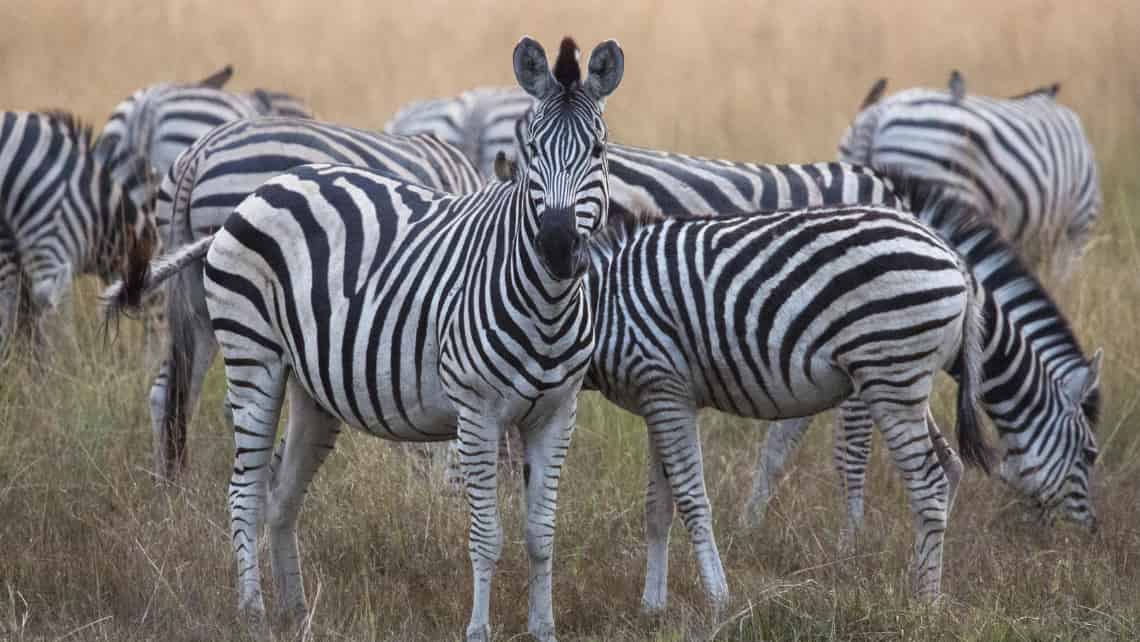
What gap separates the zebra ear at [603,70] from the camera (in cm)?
419

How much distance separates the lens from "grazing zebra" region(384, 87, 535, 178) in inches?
427

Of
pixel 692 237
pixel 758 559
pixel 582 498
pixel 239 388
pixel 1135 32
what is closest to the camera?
pixel 239 388

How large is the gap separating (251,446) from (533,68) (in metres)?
1.76

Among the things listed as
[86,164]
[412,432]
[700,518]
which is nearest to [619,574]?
[700,518]

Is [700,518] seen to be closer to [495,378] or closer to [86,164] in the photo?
[495,378]

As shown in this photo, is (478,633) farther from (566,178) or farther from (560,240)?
(566,178)

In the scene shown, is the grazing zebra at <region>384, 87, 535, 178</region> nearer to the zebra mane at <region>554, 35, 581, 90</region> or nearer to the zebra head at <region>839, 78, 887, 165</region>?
the zebra head at <region>839, 78, 887, 165</region>

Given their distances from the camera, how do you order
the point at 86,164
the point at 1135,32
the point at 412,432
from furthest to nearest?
1. the point at 1135,32
2. the point at 86,164
3. the point at 412,432

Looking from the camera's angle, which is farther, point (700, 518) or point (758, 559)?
point (758, 559)

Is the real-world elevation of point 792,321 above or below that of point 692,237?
below

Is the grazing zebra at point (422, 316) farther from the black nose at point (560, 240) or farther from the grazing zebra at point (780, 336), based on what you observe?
the grazing zebra at point (780, 336)

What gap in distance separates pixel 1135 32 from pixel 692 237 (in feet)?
48.5

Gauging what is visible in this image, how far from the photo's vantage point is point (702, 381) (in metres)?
5.29

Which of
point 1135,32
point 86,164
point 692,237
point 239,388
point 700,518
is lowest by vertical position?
point 700,518
